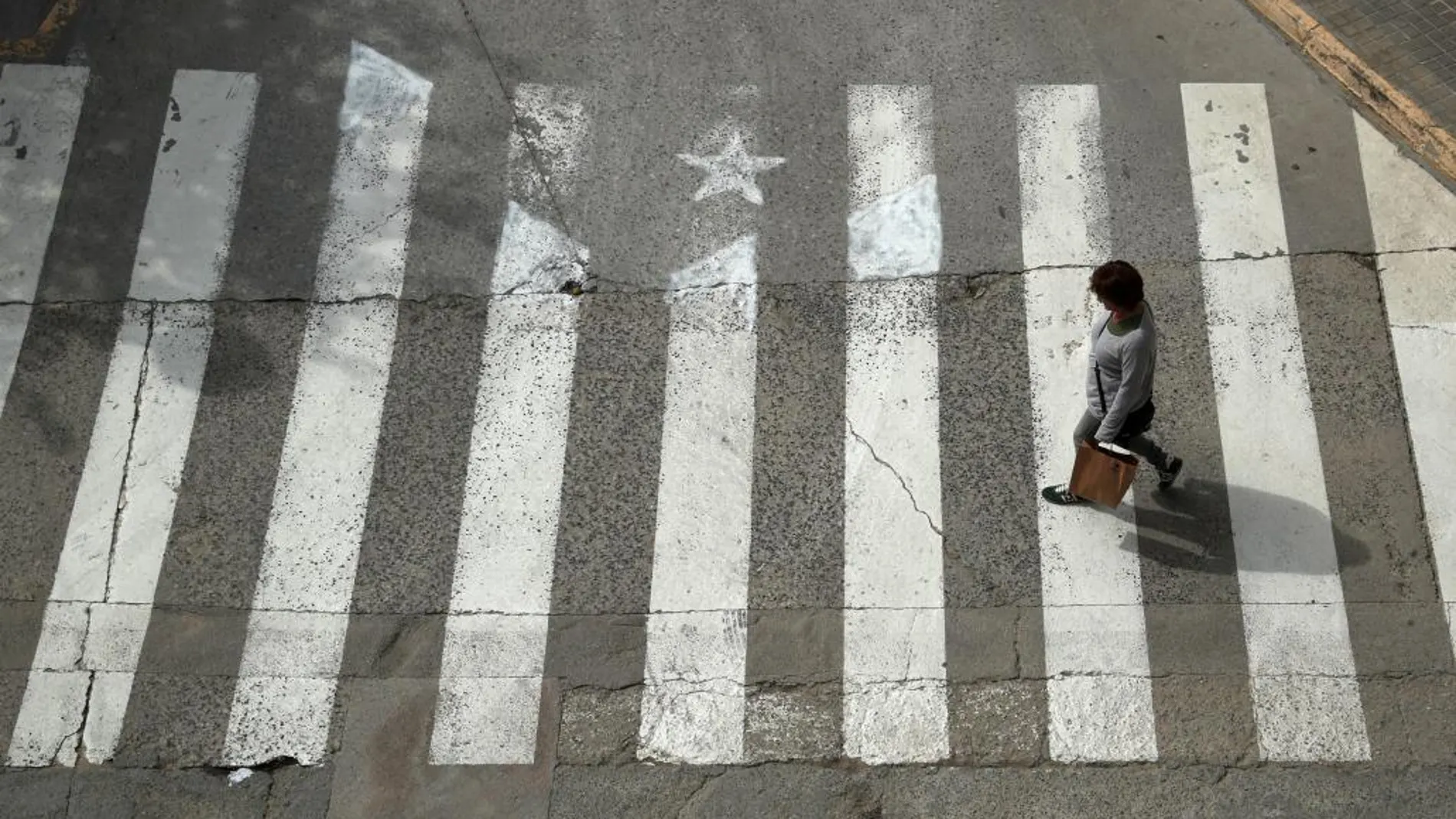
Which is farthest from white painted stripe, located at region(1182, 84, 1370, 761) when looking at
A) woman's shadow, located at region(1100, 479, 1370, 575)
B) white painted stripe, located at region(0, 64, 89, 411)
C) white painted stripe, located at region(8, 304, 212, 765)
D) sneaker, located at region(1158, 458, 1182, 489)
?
white painted stripe, located at region(0, 64, 89, 411)

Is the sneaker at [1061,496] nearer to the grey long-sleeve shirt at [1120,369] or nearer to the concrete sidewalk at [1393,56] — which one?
the grey long-sleeve shirt at [1120,369]

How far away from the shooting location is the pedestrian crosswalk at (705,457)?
7.17m

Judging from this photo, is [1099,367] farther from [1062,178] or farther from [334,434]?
[334,434]

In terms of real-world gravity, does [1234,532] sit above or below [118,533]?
above

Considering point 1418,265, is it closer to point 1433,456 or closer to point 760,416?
point 1433,456

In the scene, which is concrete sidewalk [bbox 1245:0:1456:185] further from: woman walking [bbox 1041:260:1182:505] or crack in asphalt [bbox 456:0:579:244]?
crack in asphalt [bbox 456:0:579:244]

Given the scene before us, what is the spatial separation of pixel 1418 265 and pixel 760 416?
3.90 meters

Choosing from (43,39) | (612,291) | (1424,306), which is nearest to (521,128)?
(612,291)

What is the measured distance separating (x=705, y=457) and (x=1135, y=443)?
2270 millimetres

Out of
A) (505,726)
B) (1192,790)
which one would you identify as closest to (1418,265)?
(1192,790)

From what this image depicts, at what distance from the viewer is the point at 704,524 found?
7.62 metres

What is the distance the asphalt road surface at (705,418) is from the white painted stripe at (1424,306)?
0.09ft

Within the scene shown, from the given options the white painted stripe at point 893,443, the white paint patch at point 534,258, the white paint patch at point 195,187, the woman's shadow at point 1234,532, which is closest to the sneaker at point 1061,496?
the woman's shadow at point 1234,532

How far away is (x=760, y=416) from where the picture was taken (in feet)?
26.0
